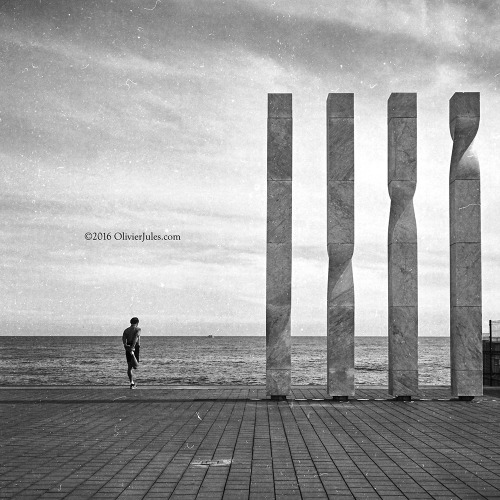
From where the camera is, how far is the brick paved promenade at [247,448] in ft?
25.9

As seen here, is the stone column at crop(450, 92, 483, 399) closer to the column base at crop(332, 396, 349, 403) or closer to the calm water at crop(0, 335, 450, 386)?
the column base at crop(332, 396, 349, 403)

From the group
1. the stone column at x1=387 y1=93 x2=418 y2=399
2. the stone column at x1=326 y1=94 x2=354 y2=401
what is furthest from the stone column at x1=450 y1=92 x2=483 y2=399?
the stone column at x1=326 y1=94 x2=354 y2=401

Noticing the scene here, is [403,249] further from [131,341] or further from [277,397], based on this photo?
[131,341]

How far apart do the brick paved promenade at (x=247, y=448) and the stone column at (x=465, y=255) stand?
81cm

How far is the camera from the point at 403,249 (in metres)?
16.9

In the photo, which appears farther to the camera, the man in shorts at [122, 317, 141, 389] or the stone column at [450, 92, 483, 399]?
the man in shorts at [122, 317, 141, 389]

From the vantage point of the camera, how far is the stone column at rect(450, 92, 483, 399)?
16734 millimetres

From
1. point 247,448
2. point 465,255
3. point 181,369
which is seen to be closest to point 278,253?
point 465,255

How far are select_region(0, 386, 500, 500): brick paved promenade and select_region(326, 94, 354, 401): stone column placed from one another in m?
0.84

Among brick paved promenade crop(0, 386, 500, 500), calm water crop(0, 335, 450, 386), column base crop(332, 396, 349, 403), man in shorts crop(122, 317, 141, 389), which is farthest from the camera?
calm water crop(0, 335, 450, 386)

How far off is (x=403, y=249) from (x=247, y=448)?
803cm

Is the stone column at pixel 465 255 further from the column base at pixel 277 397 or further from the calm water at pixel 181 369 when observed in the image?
the calm water at pixel 181 369

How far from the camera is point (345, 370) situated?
16578 millimetres

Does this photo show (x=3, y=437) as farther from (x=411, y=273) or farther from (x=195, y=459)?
(x=411, y=273)
